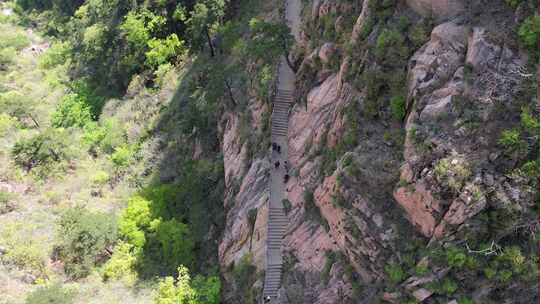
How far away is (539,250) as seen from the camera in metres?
22.4

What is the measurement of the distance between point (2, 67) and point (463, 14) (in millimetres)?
77135

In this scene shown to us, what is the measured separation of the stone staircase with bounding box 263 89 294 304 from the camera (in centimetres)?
3300

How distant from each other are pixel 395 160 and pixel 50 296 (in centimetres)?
2963

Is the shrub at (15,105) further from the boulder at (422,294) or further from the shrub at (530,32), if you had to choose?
the shrub at (530,32)

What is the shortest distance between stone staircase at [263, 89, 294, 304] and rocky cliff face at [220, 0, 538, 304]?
0.80 meters

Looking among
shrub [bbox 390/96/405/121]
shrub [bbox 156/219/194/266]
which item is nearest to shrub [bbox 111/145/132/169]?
shrub [bbox 156/219/194/266]

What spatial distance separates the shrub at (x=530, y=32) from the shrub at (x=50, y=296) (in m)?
37.7

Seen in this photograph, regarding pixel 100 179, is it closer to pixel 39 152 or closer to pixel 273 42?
pixel 39 152

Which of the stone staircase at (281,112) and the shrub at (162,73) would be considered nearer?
the stone staircase at (281,112)

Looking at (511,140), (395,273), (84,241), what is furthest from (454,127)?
(84,241)

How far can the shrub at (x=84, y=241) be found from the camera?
4194 centimetres

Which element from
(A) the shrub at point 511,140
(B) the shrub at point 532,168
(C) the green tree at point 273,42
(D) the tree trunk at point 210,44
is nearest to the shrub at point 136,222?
(C) the green tree at point 273,42

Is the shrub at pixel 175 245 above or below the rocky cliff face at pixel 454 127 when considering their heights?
below

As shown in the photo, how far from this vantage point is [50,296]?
3662cm
